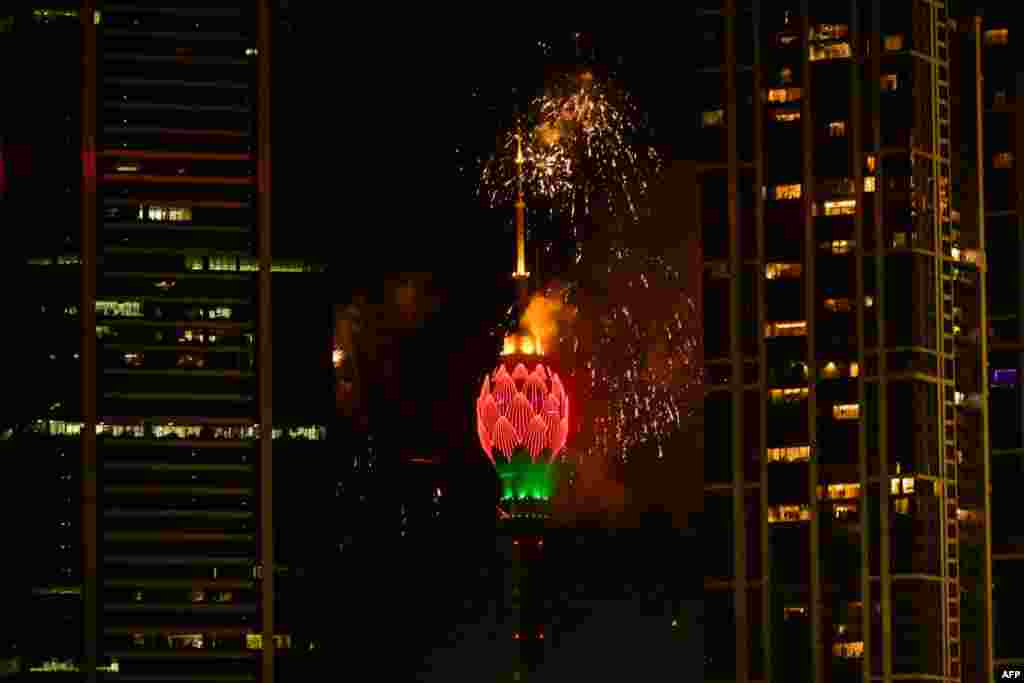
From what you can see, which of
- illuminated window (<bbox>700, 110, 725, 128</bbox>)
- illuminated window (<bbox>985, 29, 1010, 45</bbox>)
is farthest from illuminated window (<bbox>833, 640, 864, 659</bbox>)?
illuminated window (<bbox>985, 29, 1010, 45</bbox>)

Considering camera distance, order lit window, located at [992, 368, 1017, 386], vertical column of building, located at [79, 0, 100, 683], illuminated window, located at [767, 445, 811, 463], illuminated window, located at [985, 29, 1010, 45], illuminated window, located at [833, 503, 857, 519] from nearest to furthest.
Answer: illuminated window, located at [833, 503, 857, 519], illuminated window, located at [767, 445, 811, 463], illuminated window, located at [985, 29, 1010, 45], lit window, located at [992, 368, 1017, 386], vertical column of building, located at [79, 0, 100, 683]

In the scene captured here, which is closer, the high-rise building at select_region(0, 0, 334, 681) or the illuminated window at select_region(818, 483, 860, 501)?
the illuminated window at select_region(818, 483, 860, 501)

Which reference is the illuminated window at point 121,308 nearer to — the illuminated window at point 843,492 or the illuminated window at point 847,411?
the illuminated window at point 847,411

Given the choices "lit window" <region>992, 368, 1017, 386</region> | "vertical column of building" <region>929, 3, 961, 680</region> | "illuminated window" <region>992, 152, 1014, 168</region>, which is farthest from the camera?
"illuminated window" <region>992, 152, 1014, 168</region>

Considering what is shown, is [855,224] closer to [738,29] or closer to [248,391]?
[738,29]

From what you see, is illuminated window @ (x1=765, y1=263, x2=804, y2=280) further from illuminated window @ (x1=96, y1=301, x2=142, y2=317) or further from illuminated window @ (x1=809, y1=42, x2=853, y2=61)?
illuminated window @ (x1=96, y1=301, x2=142, y2=317)

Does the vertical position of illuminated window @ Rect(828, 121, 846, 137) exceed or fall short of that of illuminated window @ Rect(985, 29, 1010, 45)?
it falls short
